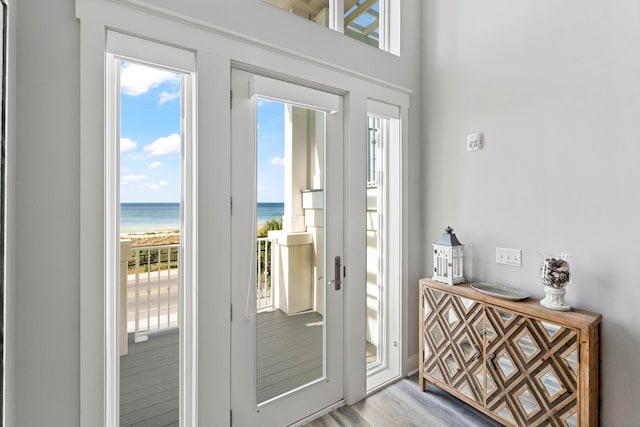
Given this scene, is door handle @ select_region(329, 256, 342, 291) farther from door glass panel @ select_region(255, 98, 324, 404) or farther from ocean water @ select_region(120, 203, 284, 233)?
ocean water @ select_region(120, 203, 284, 233)

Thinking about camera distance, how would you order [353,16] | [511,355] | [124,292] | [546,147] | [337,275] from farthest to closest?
[353,16], [337,275], [546,147], [511,355], [124,292]

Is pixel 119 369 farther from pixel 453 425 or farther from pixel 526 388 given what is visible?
pixel 526 388

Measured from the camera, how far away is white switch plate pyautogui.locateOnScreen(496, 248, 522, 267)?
6.75 feet

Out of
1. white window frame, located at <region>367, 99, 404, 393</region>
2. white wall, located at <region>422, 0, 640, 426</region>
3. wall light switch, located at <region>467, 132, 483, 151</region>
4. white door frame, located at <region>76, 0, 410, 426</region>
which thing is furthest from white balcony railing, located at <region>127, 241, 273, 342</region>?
wall light switch, located at <region>467, 132, 483, 151</region>

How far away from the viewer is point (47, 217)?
1.31 meters

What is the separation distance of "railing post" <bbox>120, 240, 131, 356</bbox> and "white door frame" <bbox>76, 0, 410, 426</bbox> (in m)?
0.13

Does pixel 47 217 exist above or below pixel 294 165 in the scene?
below

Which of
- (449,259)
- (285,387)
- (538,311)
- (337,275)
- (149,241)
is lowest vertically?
(285,387)

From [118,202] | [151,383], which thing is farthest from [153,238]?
[151,383]

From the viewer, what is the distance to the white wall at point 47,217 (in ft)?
4.15

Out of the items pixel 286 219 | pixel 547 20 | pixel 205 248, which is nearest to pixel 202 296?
pixel 205 248

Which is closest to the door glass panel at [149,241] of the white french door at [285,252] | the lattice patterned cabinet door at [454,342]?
the white french door at [285,252]

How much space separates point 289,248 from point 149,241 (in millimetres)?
783

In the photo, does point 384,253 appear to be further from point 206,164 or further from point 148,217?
point 148,217
